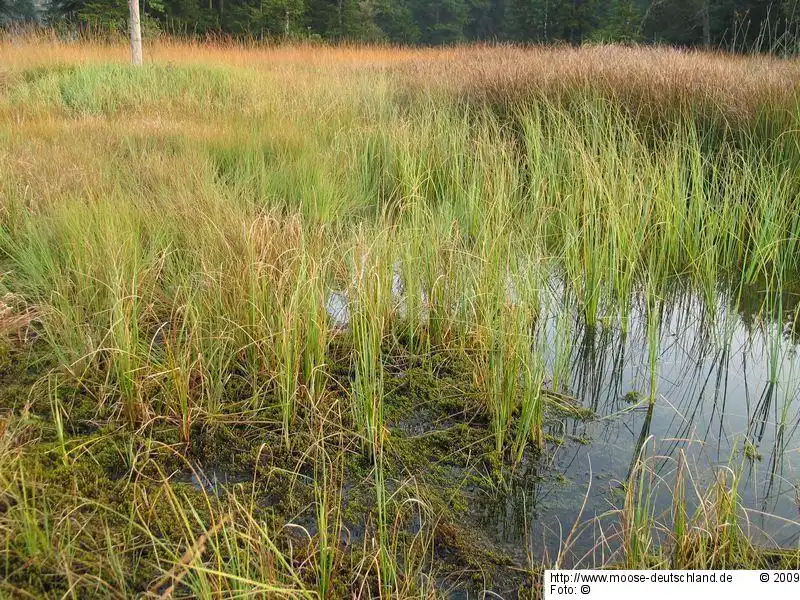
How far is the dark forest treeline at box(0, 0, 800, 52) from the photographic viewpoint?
18.9 metres

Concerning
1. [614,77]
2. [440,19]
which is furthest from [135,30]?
[440,19]

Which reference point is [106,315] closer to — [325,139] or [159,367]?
[159,367]

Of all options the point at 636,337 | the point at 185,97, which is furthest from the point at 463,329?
the point at 185,97

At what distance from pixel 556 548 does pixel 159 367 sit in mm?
1540

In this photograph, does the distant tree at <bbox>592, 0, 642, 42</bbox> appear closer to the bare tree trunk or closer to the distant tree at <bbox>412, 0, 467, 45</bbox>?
the distant tree at <bbox>412, 0, 467, 45</bbox>

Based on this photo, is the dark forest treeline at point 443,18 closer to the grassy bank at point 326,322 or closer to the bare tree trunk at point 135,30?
the bare tree trunk at point 135,30

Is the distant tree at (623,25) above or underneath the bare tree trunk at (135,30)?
above

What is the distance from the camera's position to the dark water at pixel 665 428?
1.94 meters

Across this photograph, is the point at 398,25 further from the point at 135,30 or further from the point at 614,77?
the point at 614,77
